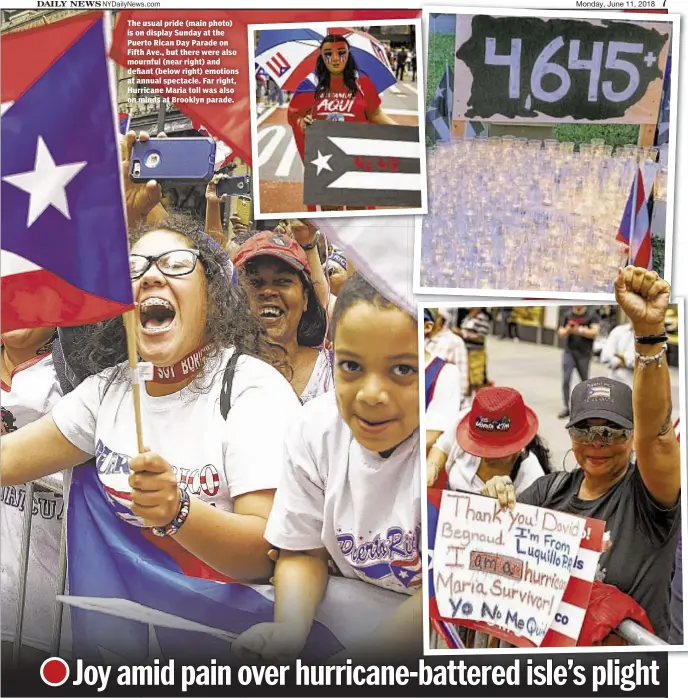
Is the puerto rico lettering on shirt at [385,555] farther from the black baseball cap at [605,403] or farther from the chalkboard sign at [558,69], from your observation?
the chalkboard sign at [558,69]

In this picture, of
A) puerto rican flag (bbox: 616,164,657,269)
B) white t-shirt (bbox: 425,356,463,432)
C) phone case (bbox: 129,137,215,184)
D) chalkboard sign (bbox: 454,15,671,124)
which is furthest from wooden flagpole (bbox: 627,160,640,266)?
phone case (bbox: 129,137,215,184)

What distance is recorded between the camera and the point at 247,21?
2.91m

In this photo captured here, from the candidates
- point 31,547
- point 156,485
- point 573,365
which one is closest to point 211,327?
point 156,485

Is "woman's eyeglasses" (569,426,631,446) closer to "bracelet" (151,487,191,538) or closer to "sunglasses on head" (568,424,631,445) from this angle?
"sunglasses on head" (568,424,631,445)

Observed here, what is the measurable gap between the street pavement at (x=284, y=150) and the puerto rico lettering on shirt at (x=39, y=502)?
47.3 inches

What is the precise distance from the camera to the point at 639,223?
2967 millimetres

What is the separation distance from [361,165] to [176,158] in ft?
1.88

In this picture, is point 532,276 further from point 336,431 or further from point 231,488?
point 231,488

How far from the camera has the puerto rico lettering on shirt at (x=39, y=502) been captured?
317cm

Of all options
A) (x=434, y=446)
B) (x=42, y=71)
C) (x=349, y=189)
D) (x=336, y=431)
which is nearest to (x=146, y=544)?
(x=336, y=431)

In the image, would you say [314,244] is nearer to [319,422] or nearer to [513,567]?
[319,422]

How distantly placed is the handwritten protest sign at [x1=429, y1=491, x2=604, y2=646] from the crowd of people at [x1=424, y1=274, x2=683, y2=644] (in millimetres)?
46

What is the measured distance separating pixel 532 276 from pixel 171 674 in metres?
1.75

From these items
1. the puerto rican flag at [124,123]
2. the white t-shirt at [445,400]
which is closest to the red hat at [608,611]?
the white t-shirt at [445,400]
